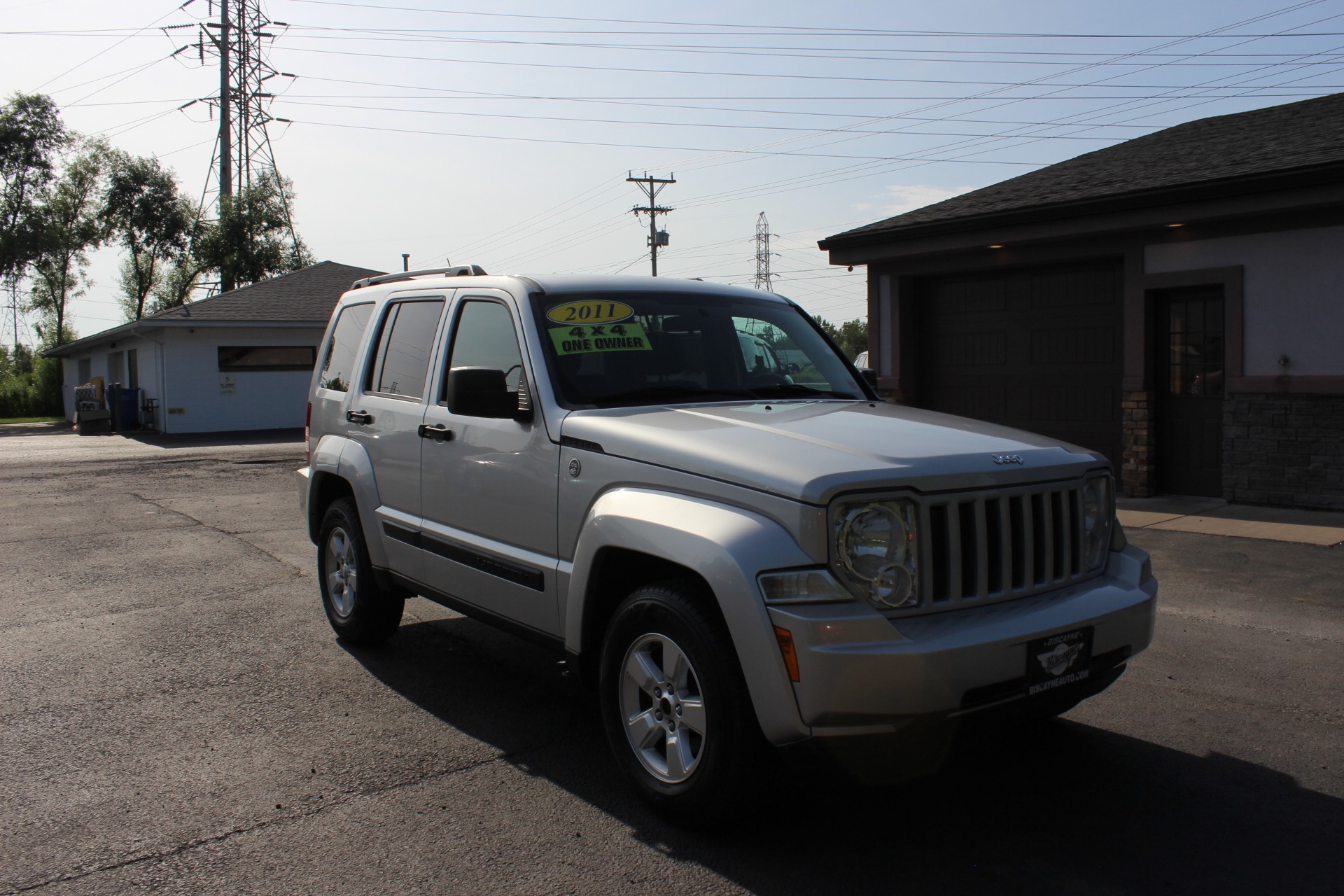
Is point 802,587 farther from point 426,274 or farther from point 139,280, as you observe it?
point 139,280

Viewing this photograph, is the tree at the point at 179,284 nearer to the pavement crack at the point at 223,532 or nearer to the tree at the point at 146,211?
the tree at the point at 146,211

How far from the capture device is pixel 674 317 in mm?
4844

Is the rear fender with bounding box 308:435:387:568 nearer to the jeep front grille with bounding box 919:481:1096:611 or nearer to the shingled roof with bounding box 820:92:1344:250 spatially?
the jeep front grille with bounding box 919:481:1096:611

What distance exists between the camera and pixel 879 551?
3.28m

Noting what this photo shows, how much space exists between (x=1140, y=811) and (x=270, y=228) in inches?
2047

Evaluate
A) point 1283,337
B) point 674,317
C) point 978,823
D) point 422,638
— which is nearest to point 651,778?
point 978,823

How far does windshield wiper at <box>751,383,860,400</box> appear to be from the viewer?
15.5ft

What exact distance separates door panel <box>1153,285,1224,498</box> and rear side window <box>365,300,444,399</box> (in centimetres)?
934

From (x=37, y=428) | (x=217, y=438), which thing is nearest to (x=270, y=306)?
(x=217, y=438)

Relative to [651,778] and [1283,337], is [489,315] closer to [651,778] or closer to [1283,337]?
[651,778]

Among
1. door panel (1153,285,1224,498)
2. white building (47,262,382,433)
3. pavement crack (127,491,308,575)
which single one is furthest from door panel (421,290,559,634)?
white building (47,262,382,433)

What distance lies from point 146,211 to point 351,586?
5493 centimetres

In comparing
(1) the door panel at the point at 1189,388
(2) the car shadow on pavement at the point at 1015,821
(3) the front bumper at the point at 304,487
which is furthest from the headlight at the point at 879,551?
(1) the door panel at the point at 1189,388

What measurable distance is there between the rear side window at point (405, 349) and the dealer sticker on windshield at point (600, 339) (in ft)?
3.41
